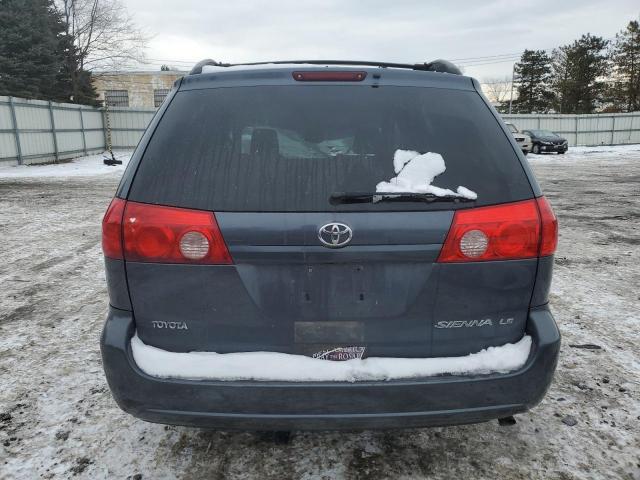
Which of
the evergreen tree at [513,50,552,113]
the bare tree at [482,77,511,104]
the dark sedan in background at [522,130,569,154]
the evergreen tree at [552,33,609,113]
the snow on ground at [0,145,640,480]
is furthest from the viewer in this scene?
the bare tree at [482,77,511,104]

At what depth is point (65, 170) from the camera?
1866 cm

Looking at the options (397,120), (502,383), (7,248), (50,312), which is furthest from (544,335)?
(7,248)

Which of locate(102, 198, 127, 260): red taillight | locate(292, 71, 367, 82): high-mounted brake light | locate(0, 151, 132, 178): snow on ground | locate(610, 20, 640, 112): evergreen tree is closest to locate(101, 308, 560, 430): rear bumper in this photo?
locate(102, 198, 127, 260): red taillight

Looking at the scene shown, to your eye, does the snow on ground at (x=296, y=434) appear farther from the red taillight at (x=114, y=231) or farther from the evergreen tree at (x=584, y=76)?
the evergreen tree at (x=584, y=76)

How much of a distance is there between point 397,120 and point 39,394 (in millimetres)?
2600

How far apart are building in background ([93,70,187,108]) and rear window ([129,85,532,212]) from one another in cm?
4184

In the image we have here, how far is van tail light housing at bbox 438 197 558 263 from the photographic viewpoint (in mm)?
1794

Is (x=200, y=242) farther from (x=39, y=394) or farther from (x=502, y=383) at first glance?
(x=39, y=394)

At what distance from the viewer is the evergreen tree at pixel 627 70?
44.2 metres

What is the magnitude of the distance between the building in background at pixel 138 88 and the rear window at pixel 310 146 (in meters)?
41.8

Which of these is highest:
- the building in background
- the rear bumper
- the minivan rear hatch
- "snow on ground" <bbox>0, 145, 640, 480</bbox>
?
the building in background

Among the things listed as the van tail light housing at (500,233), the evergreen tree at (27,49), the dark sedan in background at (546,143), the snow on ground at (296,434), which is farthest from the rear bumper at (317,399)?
the evergreen tree at (27,49)

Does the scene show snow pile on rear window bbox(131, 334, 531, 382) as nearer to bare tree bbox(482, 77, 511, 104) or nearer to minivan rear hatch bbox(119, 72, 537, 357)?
minivan rear hatch bbox(119, 72, 537, 357)

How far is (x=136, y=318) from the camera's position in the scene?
187cm
